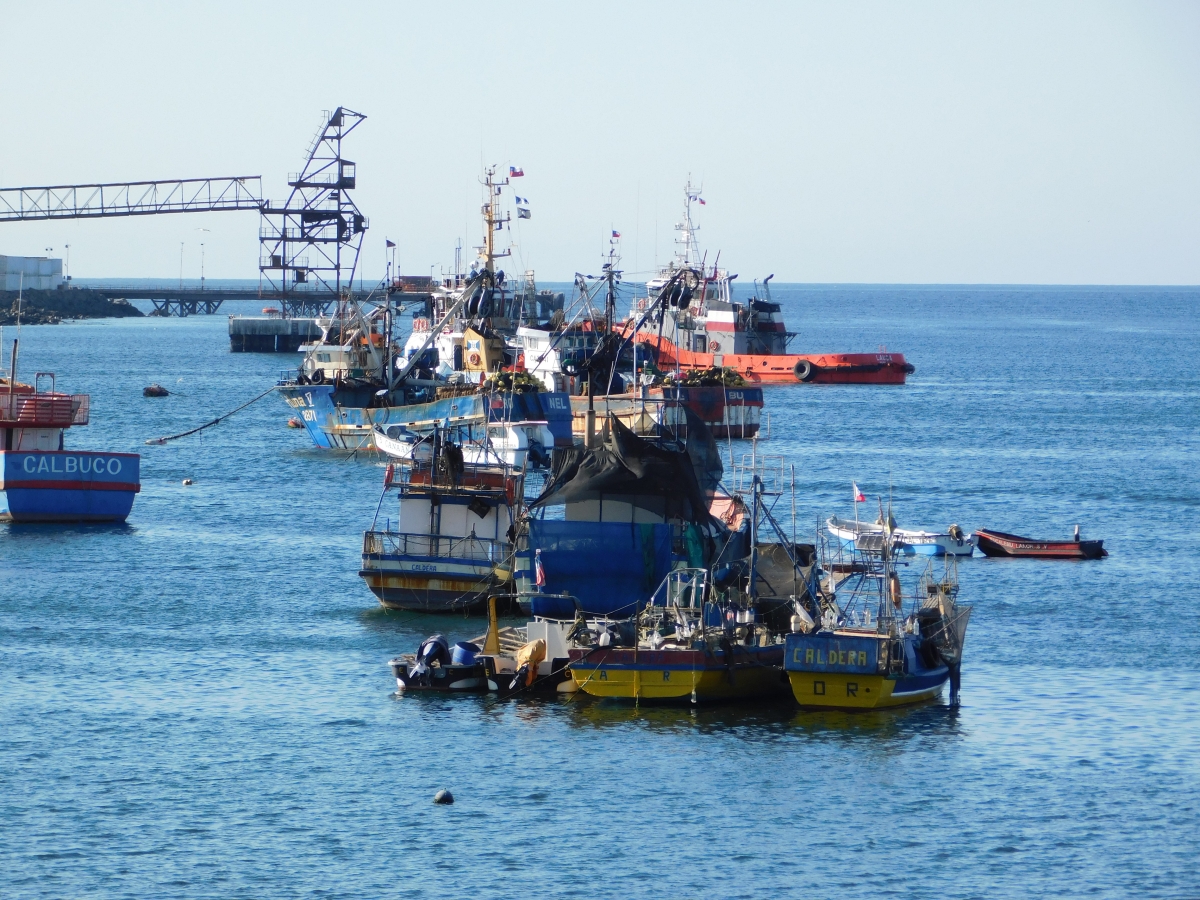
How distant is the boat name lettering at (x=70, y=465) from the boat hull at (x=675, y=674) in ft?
92.5

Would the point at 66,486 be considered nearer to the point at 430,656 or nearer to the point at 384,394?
the point at 430,656

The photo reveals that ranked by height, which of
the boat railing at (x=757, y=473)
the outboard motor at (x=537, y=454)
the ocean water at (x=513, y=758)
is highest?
the boat railing at (x=757, y=473)

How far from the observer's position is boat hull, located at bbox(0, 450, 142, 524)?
190 feet

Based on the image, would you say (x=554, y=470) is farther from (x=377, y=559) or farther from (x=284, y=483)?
(x=284, y=483)

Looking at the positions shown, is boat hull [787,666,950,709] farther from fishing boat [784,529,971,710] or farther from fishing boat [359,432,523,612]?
fishing boat [359,432,523,612]

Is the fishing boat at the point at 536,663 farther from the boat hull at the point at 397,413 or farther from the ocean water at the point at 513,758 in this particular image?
the boat hull at the point at 397,413

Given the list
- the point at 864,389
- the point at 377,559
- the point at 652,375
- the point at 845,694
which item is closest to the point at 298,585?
the point at 377,559

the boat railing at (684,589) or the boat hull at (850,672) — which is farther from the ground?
the boat railing at (684,589)

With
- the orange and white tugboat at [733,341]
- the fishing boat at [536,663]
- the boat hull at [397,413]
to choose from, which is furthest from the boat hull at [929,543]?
the orange and white tugboat at [733,341]

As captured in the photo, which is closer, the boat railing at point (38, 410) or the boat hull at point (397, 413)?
the boat railing at point (38, 410)

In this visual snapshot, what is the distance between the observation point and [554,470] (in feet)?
147

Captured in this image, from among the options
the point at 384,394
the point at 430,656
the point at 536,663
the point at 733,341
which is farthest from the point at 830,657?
the point at 733,341

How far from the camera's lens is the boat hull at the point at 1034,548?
54594mm

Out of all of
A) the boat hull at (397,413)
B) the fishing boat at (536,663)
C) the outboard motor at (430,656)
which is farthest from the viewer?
the boat hull at (397,413)
